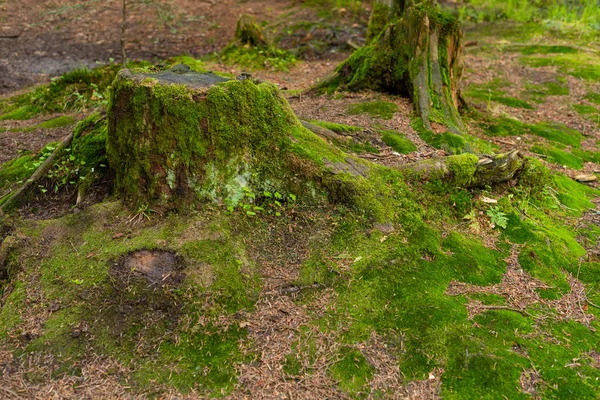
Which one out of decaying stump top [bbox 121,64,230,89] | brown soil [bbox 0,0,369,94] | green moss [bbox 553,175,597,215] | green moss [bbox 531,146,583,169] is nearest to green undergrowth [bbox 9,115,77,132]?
brown soil [bbox 0,0,369,94]

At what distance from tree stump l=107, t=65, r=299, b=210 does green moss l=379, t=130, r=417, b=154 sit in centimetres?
184

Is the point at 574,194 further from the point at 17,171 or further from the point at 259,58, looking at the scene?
the point at 259,58

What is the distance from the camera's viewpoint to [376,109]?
689 cm

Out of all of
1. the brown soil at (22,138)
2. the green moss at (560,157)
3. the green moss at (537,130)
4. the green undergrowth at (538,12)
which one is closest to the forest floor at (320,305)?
the green moss at (560,157)

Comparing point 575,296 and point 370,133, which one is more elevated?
point 370,133

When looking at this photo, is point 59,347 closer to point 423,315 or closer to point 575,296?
point 423,315

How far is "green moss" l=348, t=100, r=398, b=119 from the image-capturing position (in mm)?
6746

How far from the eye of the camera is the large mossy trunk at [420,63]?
274 inches

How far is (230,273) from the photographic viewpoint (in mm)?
3629

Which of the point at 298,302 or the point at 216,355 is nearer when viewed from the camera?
the point at 216,355

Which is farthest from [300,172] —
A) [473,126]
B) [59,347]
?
[473,126]

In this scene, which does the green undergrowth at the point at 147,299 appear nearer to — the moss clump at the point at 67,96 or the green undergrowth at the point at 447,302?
the green undergrowth at the point at 447,302

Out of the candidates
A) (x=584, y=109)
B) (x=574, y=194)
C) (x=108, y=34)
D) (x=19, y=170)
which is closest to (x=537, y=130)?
(x=584, y=109)

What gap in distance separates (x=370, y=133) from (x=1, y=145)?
5.31m
